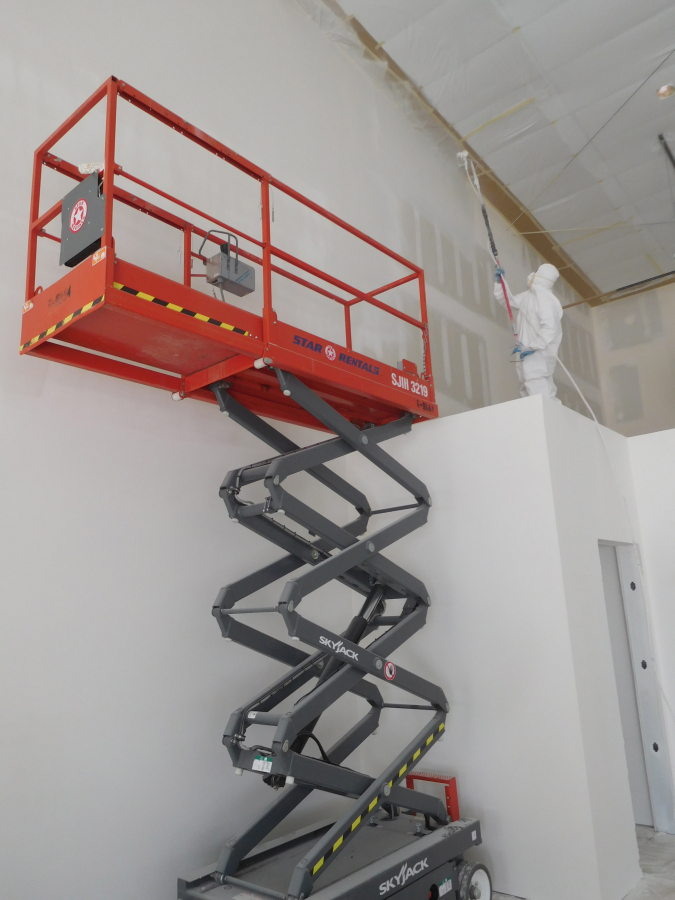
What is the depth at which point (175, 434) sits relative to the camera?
16.2 ft

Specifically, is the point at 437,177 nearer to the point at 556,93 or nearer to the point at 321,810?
the point at 556,93

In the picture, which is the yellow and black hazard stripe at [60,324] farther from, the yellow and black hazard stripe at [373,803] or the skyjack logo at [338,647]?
the yellow and black hazard stripe at [373,803]

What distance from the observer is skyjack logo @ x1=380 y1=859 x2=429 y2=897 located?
3.74 metres

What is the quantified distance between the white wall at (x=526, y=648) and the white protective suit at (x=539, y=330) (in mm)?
1549

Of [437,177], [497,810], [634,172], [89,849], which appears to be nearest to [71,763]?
[89,849]

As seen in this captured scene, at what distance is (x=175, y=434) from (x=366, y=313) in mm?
3121

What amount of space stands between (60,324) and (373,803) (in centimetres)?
334

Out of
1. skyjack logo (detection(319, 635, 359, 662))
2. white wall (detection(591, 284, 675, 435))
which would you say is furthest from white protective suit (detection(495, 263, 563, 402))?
white wall (detection(591, 284, 675, 435))

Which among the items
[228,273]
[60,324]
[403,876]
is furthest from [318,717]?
[228,273]

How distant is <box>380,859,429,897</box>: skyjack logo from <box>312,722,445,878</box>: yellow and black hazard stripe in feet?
1.08

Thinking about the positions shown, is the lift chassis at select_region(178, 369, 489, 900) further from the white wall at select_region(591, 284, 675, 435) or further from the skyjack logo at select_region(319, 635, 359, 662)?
the white wall at select_region(591, 284, 675, 435)

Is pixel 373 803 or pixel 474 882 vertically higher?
pixel 373 803

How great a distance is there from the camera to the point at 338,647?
4.03 metres

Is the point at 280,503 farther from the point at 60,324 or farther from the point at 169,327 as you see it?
the point at 60,324
